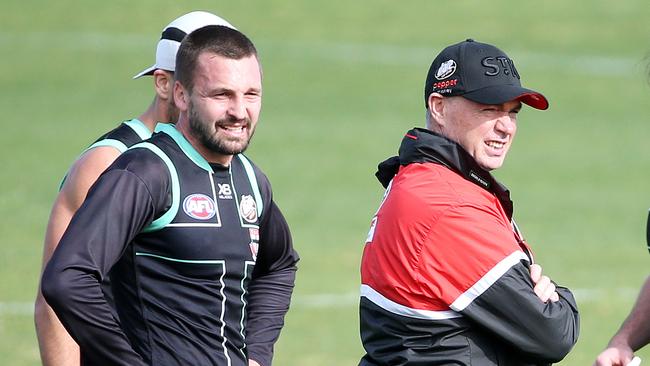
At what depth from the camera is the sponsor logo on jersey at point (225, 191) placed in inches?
202

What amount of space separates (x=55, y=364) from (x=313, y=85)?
73.1ft

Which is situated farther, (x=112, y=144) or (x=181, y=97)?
(x=112, y=144)

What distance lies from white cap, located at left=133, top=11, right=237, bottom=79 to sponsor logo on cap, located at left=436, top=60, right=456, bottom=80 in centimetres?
108

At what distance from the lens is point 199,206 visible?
4992mm

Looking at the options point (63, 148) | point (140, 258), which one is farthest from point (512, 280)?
point (63, 148)

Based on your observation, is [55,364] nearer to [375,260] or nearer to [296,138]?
[375,260]

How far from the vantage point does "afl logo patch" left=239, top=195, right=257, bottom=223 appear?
17.1 ft

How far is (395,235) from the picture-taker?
204 inches

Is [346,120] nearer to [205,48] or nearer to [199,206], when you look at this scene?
[205,48]

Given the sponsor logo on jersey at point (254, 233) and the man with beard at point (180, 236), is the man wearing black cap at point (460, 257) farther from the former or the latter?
the man with beard at point (180, 236)

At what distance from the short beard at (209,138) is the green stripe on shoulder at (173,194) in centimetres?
18

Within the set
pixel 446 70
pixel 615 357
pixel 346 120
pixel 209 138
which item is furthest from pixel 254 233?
pixel 346 120

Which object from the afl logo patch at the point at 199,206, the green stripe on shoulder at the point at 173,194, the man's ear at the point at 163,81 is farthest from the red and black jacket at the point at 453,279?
the man's ear at the point at 163,81

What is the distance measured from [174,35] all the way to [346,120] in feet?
60.7
